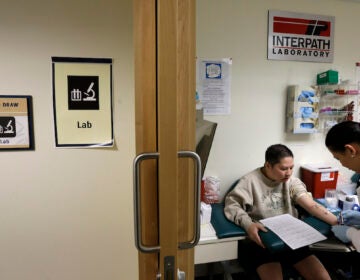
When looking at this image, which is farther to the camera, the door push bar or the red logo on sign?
the red logo on sign

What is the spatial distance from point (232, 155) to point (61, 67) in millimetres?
1439

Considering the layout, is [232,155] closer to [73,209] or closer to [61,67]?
[73,209]

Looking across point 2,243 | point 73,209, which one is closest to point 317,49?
point 73,209

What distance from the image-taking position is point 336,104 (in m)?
2.17

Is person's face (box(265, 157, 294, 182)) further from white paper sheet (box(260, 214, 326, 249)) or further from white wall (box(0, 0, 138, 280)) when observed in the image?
white wall (box(0, 0, 138, 280))

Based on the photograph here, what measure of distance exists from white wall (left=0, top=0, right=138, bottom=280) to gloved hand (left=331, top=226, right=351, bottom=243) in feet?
4.52

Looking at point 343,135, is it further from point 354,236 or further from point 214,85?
point 214,85

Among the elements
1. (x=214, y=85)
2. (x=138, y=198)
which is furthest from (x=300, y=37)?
(x=138, y=198)

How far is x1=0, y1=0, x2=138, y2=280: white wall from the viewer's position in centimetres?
142

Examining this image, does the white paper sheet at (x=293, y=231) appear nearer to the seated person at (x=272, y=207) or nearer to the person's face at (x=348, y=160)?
the seated person at (x=272, y=207)

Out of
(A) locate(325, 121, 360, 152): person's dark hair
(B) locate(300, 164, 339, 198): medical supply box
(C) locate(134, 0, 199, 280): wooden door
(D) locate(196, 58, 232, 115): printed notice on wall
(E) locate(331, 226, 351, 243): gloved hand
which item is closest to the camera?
(C) locate(134, 0, 199, 280): wooden door

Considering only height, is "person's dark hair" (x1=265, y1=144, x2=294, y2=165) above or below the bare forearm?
above

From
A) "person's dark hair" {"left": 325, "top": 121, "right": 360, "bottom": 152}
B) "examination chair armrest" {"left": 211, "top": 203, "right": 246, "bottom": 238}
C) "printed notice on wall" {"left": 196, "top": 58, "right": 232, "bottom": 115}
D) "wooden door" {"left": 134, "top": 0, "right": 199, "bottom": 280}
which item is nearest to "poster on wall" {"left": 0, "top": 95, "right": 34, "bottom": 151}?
"wooden door" {"left": 134, "top": 0, "right": 199, "bottom": 280}

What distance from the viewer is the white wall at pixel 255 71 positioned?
1925 millimetres
